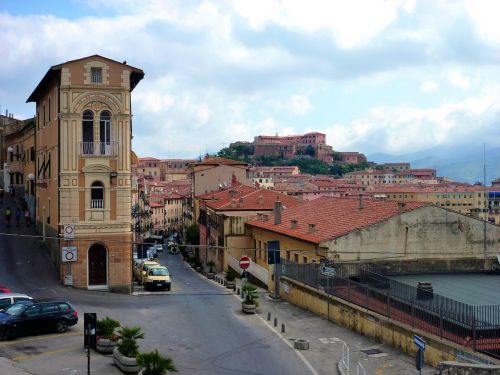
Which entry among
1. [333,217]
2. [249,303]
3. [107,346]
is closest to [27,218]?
[333,217]

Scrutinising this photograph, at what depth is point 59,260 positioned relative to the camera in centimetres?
3747

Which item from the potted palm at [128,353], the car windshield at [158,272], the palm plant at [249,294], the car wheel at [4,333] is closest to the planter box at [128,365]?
the potted palm at [128,353]

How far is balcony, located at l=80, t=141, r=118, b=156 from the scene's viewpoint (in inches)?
1439

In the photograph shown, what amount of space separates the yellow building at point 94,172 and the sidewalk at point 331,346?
9940 mm

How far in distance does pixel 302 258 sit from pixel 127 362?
21311 mm

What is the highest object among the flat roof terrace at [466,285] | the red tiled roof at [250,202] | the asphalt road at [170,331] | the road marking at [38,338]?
the red tiled roof at [250,202]

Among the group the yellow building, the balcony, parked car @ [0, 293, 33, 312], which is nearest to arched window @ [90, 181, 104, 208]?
the yellow building

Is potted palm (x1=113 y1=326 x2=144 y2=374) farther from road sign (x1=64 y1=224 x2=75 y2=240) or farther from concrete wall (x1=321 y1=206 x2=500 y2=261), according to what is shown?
concrete wall (x1=321 y1=206 x2=500 y2=261)

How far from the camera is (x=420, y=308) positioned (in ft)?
70.8

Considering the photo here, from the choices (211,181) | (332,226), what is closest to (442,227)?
(332,226)

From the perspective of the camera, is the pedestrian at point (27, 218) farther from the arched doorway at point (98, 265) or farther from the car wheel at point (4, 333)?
the car wheel at point (4, 333)

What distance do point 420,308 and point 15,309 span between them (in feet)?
48.1

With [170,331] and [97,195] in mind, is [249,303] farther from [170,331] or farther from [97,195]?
[97,195]

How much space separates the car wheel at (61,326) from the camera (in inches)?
975
